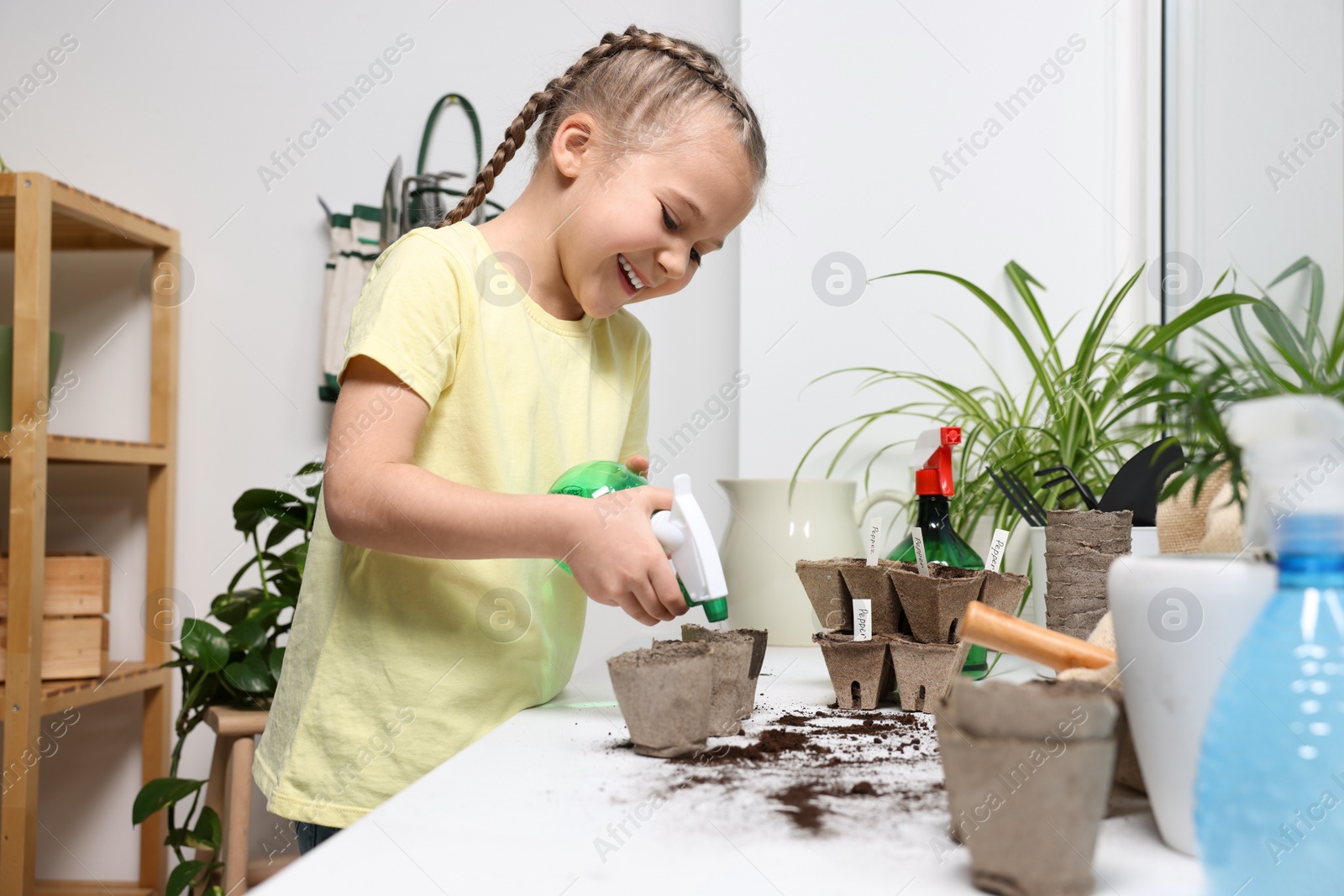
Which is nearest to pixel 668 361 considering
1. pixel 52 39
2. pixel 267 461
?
pixel 267 461

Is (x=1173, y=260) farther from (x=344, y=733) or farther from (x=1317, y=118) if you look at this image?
(x=344, y=733)

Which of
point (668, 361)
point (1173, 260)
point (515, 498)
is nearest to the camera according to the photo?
point (515, 498)

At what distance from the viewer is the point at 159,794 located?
1.48 m

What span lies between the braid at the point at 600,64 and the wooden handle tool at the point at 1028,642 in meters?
0.54

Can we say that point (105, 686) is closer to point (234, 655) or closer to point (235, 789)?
point (234, 655)

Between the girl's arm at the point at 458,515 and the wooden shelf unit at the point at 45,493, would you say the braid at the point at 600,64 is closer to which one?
the girl's arm at the point at 458,515

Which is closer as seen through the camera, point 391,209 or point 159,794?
point 159,794

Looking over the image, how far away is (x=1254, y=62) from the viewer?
1107mm

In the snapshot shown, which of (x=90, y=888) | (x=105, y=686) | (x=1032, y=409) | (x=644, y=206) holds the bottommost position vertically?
(x=90, y=888)

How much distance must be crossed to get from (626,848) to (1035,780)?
166 millimetres

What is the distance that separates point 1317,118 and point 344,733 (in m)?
1.07

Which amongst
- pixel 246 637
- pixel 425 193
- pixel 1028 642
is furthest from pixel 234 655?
pixel 1028 642

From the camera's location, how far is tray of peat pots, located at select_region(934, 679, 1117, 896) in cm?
33

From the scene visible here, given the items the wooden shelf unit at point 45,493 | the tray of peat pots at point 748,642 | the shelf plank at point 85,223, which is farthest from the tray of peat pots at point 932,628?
the shelf plank at point 85,223
